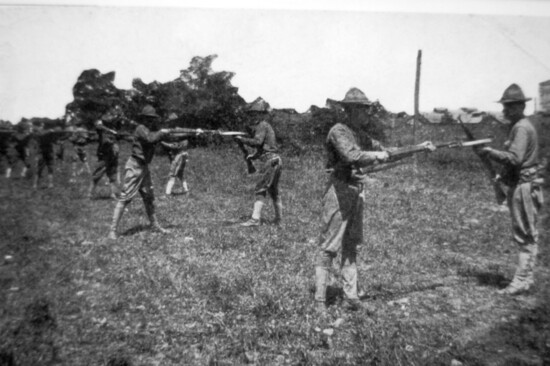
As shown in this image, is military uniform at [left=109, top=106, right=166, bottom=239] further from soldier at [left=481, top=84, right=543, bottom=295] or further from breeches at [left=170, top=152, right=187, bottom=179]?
soldier at [left=481, top=84, right=543, bottom=295]

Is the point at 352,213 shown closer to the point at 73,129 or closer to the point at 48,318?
the point at 48,318

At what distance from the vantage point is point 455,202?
36.1 ft

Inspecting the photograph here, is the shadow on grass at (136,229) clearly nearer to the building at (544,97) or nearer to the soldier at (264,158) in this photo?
the soldier at (264,158)

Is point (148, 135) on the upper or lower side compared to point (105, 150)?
upper

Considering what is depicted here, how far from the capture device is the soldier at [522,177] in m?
5.08

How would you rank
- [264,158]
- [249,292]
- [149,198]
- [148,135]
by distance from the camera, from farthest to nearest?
[264,158]
[149,198]
[148,135]
[249,292]

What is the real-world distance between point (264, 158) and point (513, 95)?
4.97 m

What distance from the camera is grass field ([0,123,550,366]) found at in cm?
380

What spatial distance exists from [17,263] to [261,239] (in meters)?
3.88

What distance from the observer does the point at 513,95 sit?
522 centimetres

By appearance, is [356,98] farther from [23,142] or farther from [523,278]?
[23,142]

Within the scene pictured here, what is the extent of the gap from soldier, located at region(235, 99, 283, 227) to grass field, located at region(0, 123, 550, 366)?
0.40 metres

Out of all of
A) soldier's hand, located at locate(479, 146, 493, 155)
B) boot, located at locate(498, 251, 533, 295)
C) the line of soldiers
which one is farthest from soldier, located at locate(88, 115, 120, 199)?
boot, located at locate(498, 251, 533, 295)

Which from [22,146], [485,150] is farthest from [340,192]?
[22,146]
